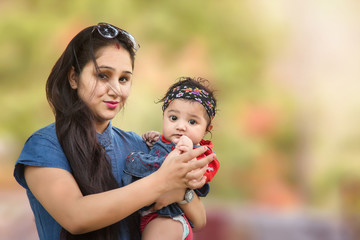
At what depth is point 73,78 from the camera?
1.88 meters

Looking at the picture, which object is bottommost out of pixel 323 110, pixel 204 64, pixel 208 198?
pixel 208 198

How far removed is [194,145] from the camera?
1977mm

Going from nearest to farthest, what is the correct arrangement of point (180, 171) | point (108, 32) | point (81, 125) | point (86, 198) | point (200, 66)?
point (86, 198) < point (180, 171) < point (81, 125) < point (108, 32) < point (200, 66)

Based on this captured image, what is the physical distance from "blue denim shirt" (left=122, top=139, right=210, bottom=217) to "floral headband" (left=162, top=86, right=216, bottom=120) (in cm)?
21

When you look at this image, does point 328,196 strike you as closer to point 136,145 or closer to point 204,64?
point 204,64

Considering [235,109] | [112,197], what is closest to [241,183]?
[235,109]

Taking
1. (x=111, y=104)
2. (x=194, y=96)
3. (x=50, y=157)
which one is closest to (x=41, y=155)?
(x=50, y=157)

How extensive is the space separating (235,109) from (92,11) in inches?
84.1

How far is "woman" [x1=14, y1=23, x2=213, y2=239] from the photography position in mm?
1568

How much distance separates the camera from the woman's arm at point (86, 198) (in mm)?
1548

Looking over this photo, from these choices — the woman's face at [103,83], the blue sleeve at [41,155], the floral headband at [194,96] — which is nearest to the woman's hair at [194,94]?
the floral headband at [194,96]

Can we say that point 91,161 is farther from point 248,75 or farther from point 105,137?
point 248,75

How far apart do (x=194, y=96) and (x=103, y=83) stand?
1.29 ft

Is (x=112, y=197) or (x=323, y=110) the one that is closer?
(x=112, y=197)
